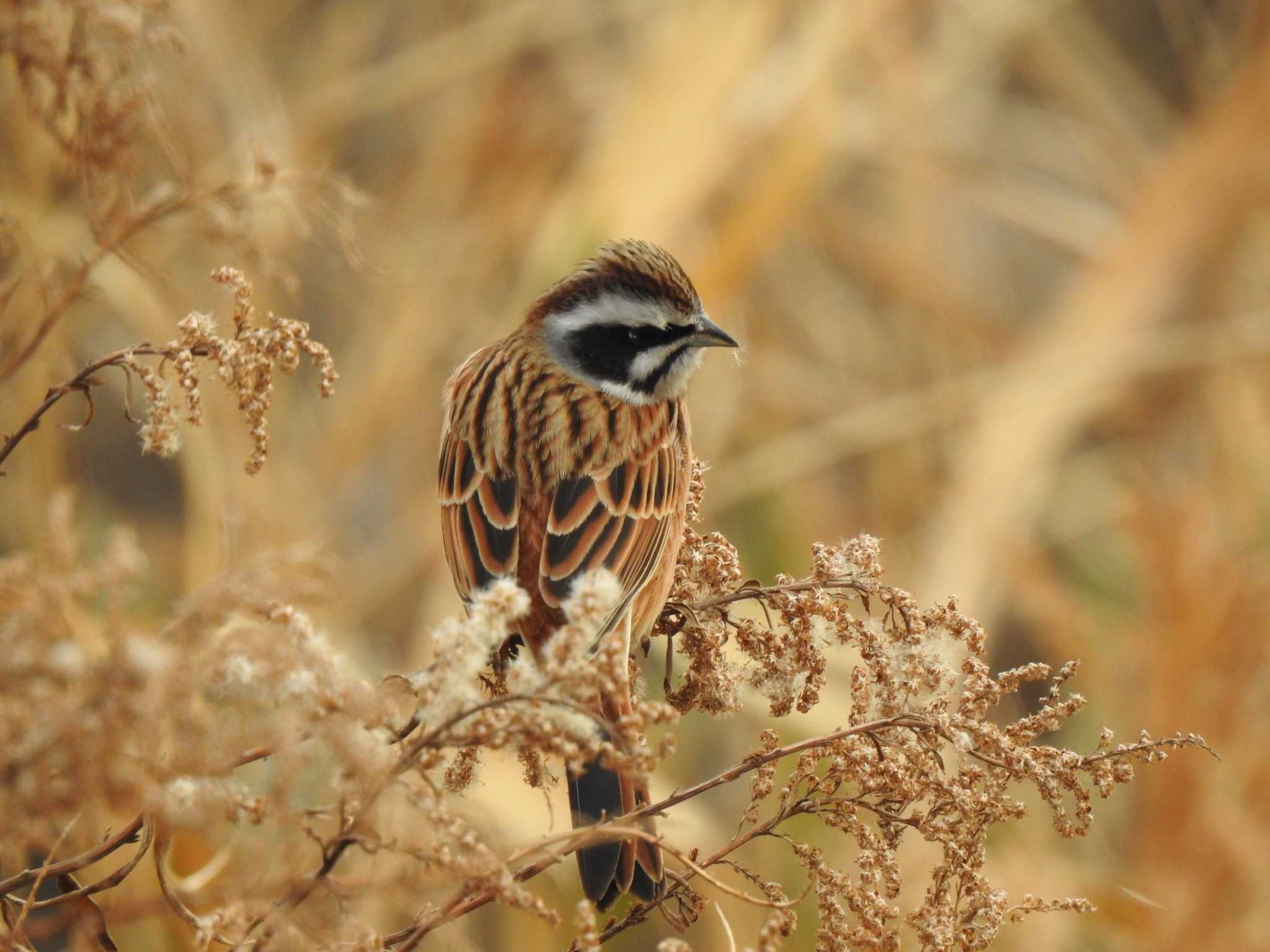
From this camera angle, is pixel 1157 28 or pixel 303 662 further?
pixel 1157 28

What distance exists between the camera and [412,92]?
736 cm

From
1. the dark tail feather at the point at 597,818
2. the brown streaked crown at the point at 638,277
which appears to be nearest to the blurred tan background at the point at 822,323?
the brown streaked crown at the point at 638,277

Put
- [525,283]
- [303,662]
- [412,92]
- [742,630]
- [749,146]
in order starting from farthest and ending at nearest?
1. [412,92]
2. [749,146]
3. [525,283]
4. [742,630]
5. [303,662]

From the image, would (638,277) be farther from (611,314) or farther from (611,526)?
(611,526)

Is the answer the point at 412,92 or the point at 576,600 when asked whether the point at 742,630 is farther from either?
the point at 412,92

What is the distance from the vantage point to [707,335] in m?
3.87

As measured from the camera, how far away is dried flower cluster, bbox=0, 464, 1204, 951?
1.24 meters

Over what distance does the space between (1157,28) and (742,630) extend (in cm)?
977

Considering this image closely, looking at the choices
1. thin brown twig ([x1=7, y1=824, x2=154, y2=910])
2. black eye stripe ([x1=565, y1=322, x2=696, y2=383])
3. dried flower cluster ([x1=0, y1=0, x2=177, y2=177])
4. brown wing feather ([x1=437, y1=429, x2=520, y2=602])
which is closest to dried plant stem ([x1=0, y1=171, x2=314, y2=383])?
dried flower cluster ([x1=0, y1=0, x2=177, y2=177])

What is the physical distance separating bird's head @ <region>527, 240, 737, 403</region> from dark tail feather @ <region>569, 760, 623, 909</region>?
4.85 feet

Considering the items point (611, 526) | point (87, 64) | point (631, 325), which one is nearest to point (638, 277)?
point (631, 325)

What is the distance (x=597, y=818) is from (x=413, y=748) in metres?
1.23

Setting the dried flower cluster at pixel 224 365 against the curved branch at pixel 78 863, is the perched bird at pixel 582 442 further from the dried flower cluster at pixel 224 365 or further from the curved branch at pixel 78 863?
the curved branch at pixel 78 863

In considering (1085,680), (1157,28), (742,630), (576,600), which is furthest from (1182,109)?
(576,600)
